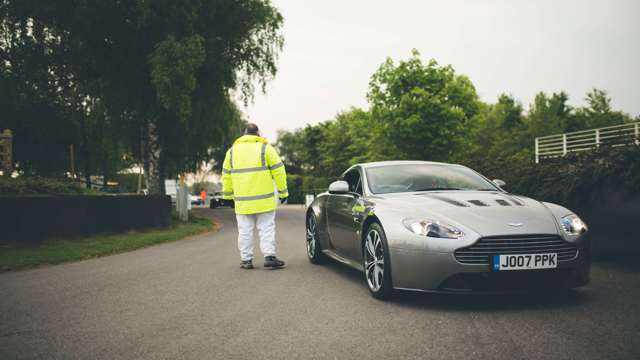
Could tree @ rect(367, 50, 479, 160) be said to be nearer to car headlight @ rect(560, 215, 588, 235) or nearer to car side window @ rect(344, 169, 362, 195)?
car side window @ rect(344, 169, 362, 195)

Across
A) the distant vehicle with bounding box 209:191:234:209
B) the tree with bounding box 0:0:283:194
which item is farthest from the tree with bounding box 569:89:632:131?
the tree with bounding box 0:0:283:194

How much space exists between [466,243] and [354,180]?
112 inches

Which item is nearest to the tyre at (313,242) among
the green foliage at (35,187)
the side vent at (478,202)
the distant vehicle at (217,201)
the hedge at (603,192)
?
the side vent at (478,202)

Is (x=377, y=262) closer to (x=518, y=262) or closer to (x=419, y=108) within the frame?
(x=518, y=262)

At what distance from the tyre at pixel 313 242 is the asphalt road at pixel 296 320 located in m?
0.99

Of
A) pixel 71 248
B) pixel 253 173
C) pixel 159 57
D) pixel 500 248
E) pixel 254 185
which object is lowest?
pixel 71 248

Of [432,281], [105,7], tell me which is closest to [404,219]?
[432,281]

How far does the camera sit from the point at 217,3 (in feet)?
70.0

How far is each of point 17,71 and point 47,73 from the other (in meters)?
0.97

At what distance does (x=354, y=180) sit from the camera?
24.6 feet

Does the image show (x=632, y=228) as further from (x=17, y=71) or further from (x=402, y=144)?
(x=402, y=144)

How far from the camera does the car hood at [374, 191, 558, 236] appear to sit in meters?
4.93

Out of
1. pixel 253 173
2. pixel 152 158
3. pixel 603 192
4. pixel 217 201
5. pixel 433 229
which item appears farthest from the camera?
pixel 217 201

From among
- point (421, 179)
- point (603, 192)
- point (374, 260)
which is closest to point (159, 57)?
point (421, 179)
